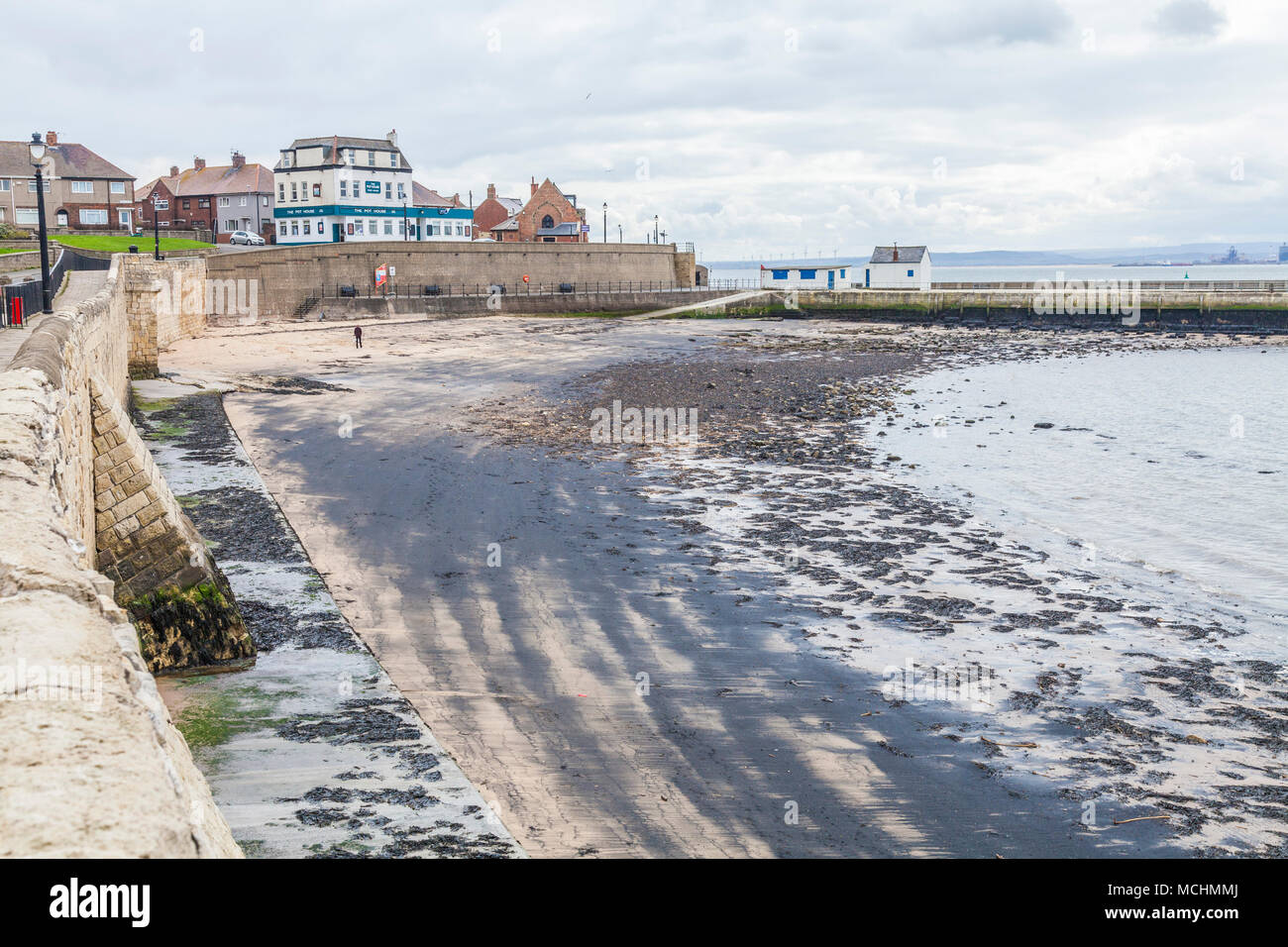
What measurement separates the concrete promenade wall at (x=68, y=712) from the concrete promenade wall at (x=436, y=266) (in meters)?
49.9

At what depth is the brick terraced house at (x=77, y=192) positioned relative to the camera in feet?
227

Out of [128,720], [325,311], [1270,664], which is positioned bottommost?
[1270,664]

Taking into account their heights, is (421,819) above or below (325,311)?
below

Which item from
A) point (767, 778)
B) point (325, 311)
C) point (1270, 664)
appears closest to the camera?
point (767, 778)

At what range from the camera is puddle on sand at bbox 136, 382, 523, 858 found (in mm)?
8578

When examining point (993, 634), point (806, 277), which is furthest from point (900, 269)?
point (993, 634)

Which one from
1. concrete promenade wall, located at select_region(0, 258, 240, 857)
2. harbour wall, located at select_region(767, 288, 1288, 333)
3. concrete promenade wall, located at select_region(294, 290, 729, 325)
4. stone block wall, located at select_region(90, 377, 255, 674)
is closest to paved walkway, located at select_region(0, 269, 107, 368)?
stone block wall, located at select_region(90, 377, 255, 674)

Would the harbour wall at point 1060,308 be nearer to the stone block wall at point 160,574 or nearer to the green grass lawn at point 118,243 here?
the green grass lawn at point 118,243

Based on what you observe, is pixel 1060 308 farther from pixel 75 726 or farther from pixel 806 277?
pixel 75 726

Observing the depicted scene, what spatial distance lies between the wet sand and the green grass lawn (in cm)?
2637
